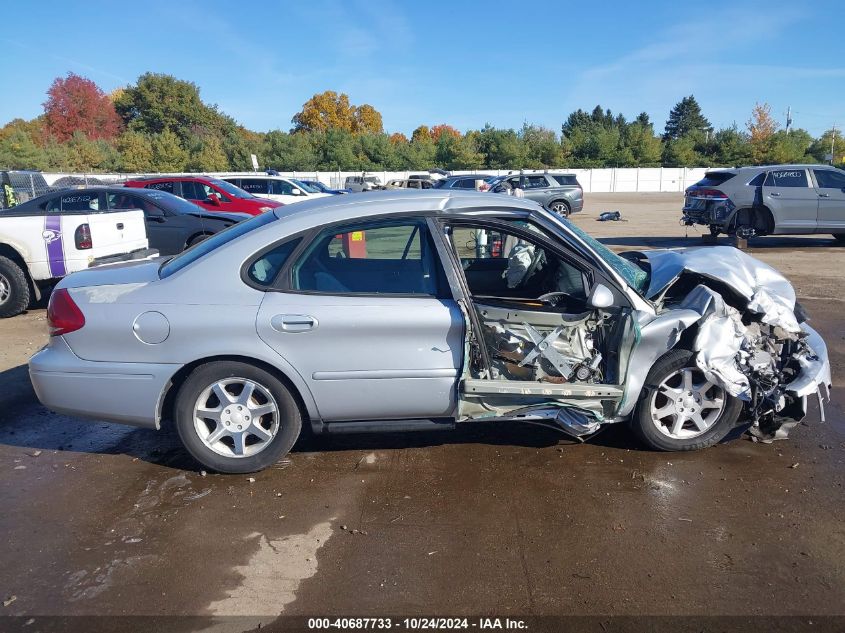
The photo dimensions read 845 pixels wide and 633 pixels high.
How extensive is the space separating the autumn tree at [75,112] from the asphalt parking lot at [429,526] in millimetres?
74635

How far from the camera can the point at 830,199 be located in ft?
44.8

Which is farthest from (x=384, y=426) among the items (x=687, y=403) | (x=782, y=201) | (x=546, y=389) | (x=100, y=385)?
(x=782, y=201)

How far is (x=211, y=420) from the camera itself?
3.88 m

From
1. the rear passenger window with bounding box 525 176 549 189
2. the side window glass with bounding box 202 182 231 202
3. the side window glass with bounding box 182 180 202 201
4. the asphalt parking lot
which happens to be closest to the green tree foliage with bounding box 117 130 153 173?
the rear passenger window with bounding box 525 176 549 189

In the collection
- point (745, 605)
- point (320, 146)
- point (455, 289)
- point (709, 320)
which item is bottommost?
point (745, 605)

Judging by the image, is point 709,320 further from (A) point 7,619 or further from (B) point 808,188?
(B) point 808,188

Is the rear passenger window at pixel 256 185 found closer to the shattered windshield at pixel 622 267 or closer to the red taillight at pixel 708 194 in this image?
the red taillight at pixel 708 194

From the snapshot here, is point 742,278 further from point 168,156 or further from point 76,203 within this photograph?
point 168,156

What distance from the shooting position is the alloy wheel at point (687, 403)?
404 cm

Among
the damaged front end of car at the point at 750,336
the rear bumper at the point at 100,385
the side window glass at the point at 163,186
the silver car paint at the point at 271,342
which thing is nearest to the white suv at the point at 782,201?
the damaged front end of car at the point at 750,336

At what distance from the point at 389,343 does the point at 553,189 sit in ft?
73.9

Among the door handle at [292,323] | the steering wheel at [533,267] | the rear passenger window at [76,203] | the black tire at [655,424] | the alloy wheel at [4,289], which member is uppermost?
the rear passenger window at [76,203]

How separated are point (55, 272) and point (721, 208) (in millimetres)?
12889

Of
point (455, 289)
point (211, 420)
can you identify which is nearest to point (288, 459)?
point (211, 420)
